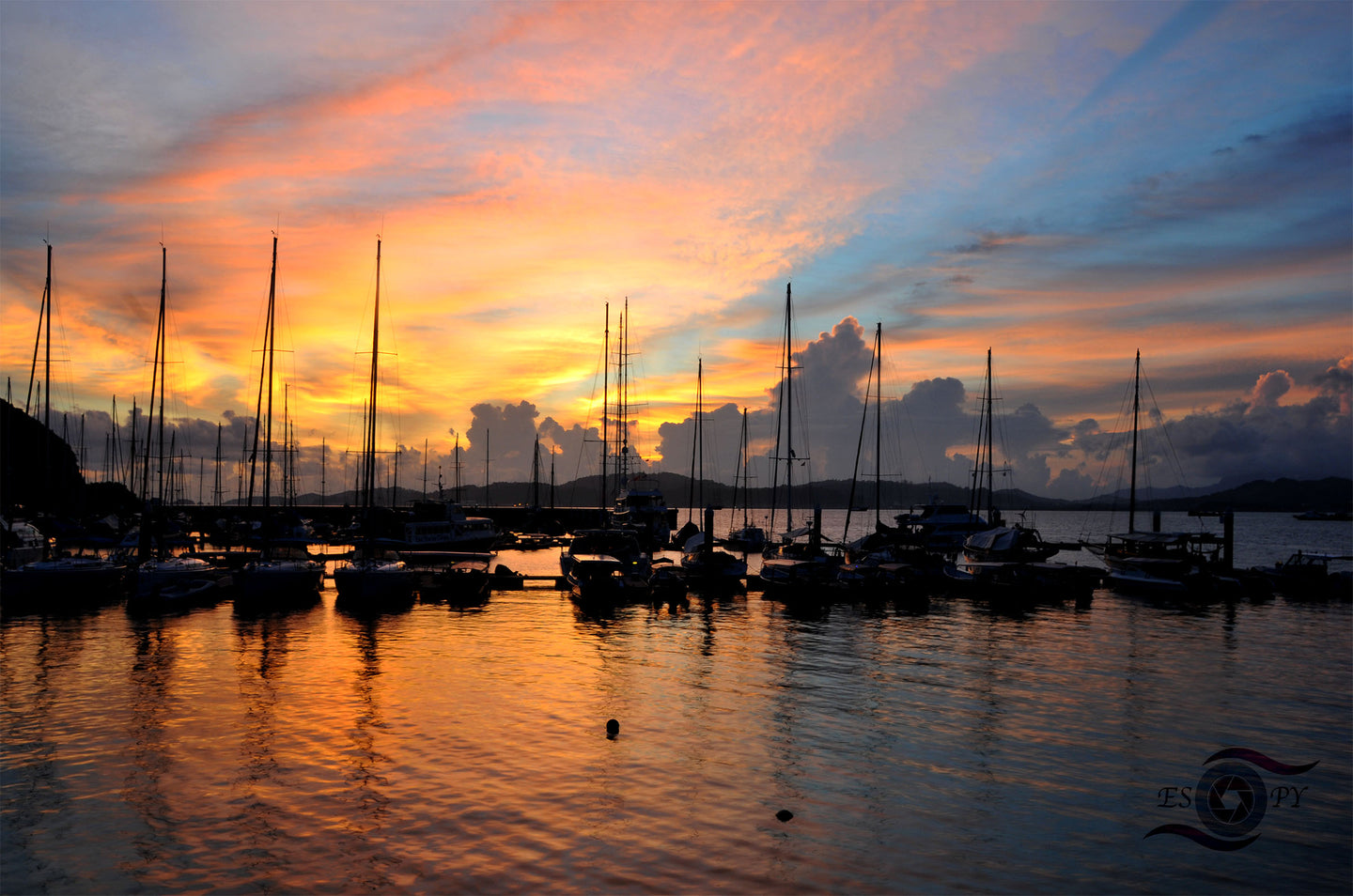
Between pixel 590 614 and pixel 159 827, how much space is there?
32495mm

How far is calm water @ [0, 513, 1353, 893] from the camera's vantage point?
1517cm

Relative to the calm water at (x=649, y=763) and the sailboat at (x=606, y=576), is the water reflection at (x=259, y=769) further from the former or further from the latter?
the sailboat at (x=606, y=576)

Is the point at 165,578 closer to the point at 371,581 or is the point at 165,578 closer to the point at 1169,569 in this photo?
the point at 371,581

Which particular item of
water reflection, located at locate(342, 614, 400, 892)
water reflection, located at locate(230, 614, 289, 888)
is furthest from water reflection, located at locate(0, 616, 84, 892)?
water reflection, located at locate(342, 614, 400, 892)

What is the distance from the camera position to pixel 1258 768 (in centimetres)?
2170

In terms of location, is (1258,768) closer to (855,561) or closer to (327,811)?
(327,811)

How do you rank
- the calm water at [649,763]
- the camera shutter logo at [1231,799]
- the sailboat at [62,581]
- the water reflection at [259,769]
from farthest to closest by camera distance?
1. the sailboat at [62,581]
2. the camera shutter logo at [1231,799]
3. the water reflection at [259,769]
4. the calm water at [649,763]

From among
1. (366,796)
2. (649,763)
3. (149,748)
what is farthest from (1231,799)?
(149,748)

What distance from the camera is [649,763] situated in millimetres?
20766

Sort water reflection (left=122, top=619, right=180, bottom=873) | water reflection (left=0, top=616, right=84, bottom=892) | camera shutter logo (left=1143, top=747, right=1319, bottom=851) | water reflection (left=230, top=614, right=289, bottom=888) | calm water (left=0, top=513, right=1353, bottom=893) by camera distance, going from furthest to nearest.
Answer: camera shutter logo (left=1143, top=747, right=1319, bottom=851), water reflection (left=122, top=619, right=180, bottom=873), water reflection (left=230, top=614, right=289, bottom=888), calm water (left=0, top=513, right=1353, bottom=893), water reflection (left=0, top=616, right=84, bottom=892)

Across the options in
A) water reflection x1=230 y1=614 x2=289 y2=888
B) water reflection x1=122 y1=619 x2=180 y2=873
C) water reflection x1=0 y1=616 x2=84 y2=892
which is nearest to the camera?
water reflection x1=0 y1=616 x2=84 y2=892

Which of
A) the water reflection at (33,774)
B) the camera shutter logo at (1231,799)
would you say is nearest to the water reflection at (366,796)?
the water reflection at (33,774)

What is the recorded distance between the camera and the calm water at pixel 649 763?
15172mm

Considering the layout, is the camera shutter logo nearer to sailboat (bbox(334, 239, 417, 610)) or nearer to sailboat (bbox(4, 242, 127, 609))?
sailboat (bbox(334, 239, 417, 610))
